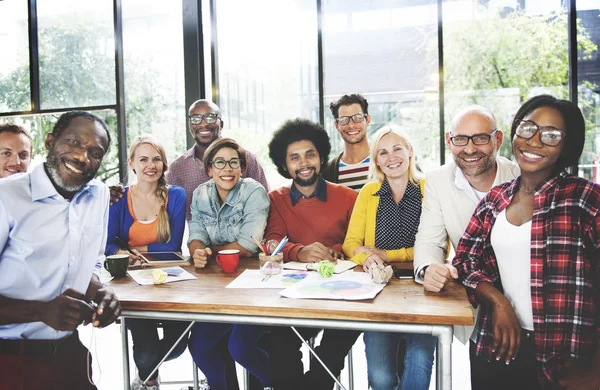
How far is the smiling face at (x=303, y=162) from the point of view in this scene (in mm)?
2602

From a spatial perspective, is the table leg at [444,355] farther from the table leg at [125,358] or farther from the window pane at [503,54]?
the window pane at [503,54]

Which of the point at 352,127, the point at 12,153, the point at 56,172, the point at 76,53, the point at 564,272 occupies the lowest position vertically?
the point at 564,272

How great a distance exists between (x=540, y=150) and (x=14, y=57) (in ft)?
20.9

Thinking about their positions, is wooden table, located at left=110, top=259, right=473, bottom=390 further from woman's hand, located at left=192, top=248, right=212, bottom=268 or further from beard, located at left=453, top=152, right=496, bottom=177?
beard, located at left=453, top=152, right=496, bottom=177

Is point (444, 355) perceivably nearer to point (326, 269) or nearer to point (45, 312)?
point (326, 269)

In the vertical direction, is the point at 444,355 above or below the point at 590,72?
below

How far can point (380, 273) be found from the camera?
1.87 m

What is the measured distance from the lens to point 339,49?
519 centimetres

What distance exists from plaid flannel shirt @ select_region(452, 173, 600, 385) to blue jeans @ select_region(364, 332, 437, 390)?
1.43 feet

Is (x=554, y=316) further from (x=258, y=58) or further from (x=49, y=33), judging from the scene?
(x=49, y=33)

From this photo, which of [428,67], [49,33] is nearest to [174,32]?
[49,33]

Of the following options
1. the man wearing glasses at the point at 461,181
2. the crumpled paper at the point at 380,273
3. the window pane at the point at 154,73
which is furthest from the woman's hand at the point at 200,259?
the window pane at the point at 154,73

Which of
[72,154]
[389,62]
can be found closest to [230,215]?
[72,154]

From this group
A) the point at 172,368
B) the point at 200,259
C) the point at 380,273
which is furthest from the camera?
the point at 172,368
